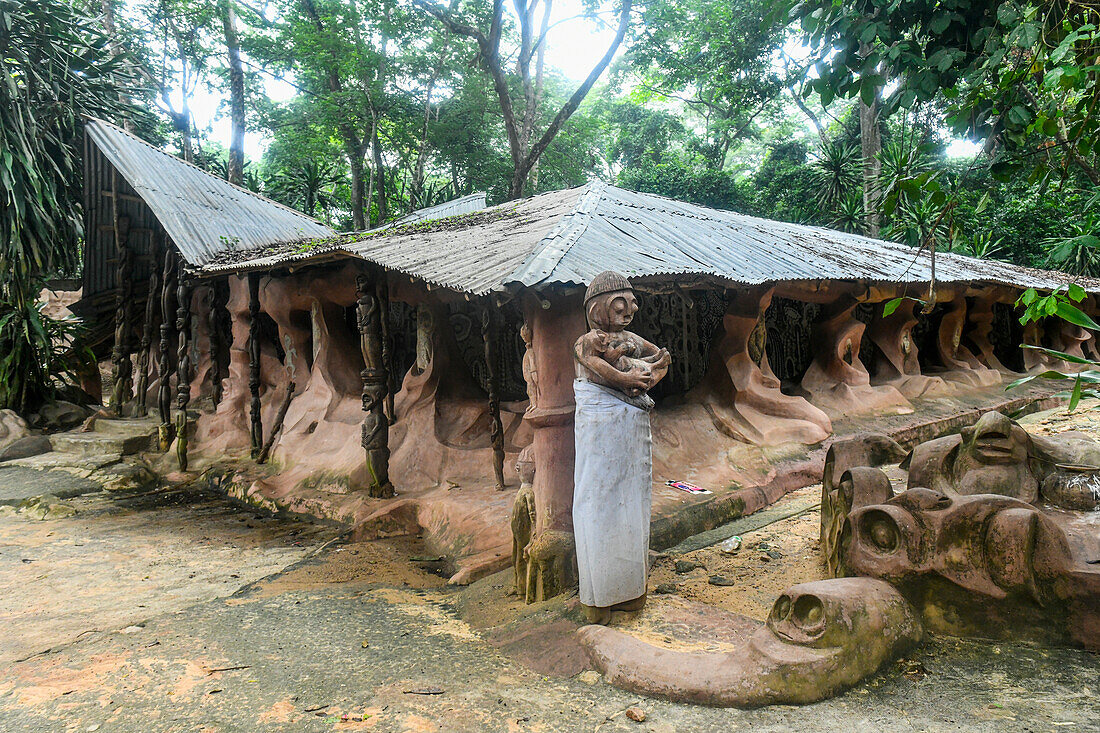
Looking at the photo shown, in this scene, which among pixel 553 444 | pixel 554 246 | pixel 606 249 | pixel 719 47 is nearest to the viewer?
pixel 553 444

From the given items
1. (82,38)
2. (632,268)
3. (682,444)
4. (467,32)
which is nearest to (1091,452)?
(632,268)

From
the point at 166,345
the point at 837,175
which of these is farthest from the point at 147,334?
the point at 837,175

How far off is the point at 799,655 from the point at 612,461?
1.30 m

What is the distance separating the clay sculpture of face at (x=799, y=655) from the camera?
2812 millimetres

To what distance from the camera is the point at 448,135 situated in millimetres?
18359

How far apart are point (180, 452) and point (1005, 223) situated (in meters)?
20.2

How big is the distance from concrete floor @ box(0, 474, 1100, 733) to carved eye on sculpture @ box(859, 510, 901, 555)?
0.46 metres

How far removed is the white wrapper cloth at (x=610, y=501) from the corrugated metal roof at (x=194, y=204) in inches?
275

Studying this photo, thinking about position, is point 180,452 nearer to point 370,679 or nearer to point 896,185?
point 370,679

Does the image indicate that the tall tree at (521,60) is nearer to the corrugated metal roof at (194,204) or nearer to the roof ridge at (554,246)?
the corrugated metal roof at (194,204)

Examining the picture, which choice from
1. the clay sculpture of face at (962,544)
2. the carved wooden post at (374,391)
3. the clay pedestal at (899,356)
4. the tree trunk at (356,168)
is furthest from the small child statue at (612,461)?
the tree trunk at (356,168)

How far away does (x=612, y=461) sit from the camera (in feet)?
11.8

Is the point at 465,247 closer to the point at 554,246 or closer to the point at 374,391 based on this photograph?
the point at 554,246

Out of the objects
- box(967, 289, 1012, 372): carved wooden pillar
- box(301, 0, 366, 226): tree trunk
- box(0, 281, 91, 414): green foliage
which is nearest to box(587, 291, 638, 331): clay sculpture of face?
box(967, 289, 1012, 372): carved wooden pillar
